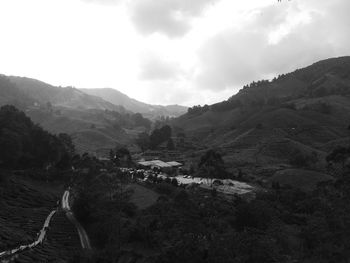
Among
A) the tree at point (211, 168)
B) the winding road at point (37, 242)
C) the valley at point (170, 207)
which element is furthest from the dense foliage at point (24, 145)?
the tree at point (211, 168)

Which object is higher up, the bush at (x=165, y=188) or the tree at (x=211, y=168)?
the tree at (x=211, y=168)

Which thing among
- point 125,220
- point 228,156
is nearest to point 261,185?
point 228,156

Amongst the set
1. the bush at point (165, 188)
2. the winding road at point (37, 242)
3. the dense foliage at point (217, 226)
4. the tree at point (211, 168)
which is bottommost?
the winding road at point (37, 242)

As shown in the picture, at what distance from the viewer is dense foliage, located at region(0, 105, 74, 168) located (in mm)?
110188

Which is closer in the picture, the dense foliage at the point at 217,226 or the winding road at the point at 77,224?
the dense foliage at the point at 217,226

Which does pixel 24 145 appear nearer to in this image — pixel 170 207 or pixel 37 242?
pixel 170 207

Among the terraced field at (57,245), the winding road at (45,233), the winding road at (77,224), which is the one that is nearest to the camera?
the winding road at (45,233)

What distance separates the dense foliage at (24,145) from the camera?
11019cm

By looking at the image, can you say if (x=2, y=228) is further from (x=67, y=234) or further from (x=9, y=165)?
(x=9, y=165)

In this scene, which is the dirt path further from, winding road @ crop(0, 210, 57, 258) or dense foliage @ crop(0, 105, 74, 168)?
dense foliage @ crop(0, 105, 74, 168)

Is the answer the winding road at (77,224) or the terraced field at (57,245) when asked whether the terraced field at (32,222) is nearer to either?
the terraced field at (57,245)

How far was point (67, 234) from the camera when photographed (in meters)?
73.9

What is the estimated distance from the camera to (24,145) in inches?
4813

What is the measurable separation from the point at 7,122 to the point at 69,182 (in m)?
23.5
